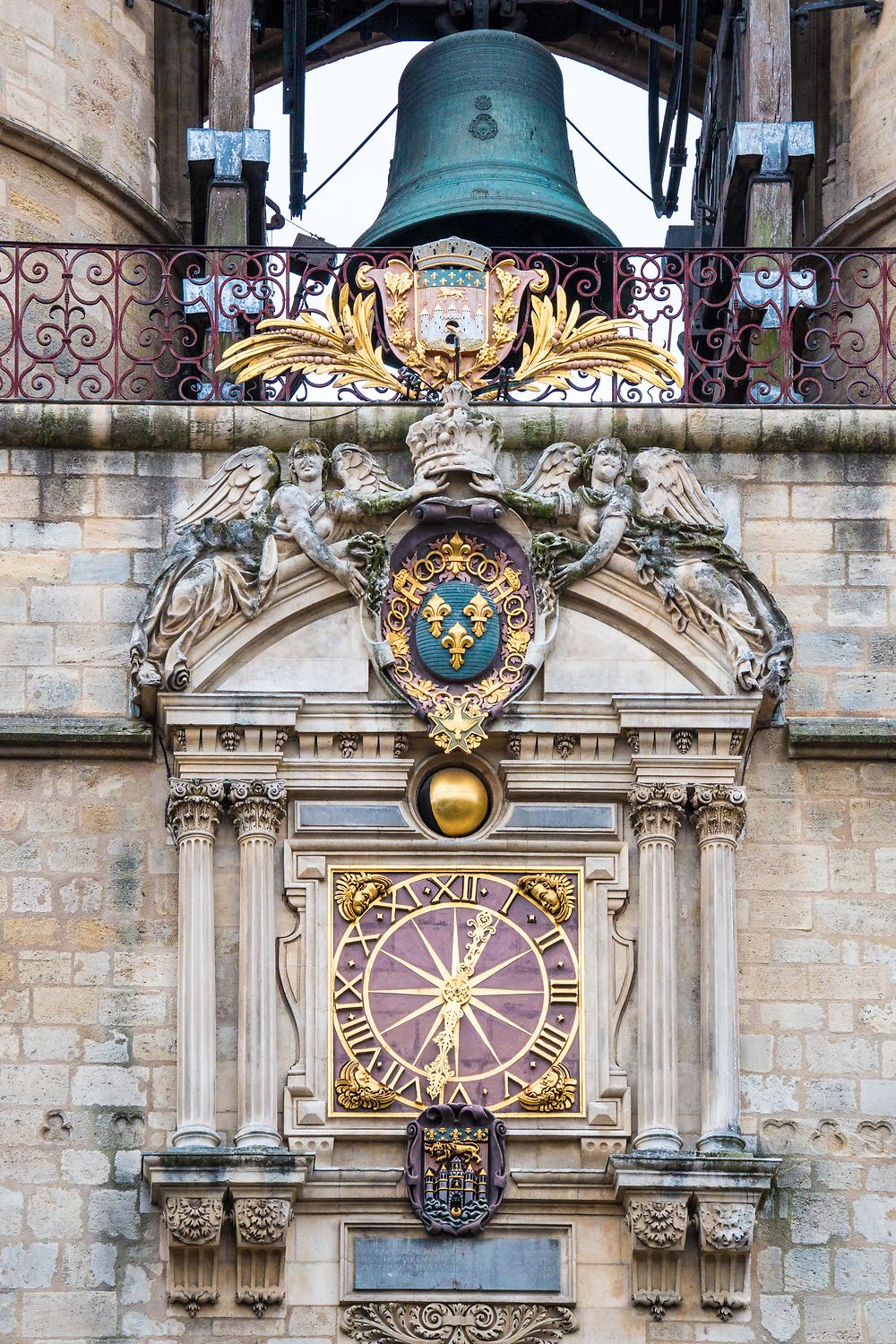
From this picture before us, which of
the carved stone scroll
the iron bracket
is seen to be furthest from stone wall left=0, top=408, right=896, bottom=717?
the iron bracket

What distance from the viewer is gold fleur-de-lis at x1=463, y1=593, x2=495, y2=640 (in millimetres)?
16984

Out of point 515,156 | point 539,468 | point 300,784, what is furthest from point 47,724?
point 515,156

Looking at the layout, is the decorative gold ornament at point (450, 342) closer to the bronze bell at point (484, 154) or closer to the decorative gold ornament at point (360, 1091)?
the bronze bell at point (484, 154)

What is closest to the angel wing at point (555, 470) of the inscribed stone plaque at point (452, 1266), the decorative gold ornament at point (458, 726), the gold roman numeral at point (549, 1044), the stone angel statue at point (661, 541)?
the stone angel statue at point (661, 541)

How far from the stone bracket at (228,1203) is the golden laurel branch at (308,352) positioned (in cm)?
308

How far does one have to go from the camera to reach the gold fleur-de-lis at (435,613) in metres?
17.0

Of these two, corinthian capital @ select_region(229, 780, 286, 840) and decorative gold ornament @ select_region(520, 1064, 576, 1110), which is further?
corinthian capital @ select_region(229, 780, 286, 840)

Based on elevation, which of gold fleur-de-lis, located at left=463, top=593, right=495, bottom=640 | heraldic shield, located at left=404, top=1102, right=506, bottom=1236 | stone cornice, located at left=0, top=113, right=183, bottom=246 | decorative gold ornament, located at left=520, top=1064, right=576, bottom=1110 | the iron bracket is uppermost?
the iron bracket

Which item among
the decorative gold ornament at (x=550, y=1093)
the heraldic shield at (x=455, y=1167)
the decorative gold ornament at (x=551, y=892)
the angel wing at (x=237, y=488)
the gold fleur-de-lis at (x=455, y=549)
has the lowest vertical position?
the heraldic shield at (x=455, y=1167)

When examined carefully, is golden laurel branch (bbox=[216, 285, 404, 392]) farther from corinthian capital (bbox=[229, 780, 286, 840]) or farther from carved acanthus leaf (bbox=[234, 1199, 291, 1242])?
carved acanthus leaf (bbox=[234, 1199, 291, 1242])

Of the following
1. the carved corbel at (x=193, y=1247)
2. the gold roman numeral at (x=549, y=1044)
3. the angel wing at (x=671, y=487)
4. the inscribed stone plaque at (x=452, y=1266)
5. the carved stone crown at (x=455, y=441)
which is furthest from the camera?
the angel wing at (x=671, y=487)

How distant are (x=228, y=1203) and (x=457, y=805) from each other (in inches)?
65.8

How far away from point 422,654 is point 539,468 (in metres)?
0.84

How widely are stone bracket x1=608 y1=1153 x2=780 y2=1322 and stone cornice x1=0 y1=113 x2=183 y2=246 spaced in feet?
15.8
